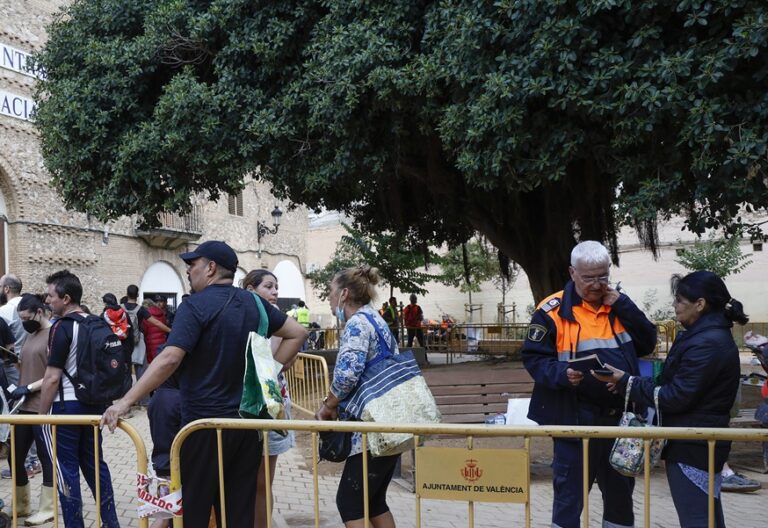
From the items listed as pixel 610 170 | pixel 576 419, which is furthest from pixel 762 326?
pixel 576 419

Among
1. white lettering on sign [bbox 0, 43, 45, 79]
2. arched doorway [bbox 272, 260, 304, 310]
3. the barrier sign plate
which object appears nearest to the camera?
the barrier sign plate

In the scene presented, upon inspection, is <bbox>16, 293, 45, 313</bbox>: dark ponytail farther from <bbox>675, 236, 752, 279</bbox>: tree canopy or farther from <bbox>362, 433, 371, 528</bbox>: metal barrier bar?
<bbox>675, 236, 752, 279</bbox>: tree canopy

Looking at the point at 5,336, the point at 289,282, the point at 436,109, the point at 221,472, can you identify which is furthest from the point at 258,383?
the point at 289,282

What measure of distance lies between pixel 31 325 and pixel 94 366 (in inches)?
46.4

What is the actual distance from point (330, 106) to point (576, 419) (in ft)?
19.1

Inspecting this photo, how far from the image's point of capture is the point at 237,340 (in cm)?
350

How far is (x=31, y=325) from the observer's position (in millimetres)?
5441

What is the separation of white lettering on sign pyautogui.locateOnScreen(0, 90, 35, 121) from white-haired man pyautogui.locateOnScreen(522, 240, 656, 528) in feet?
52.0

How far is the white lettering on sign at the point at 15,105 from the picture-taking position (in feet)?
52.9

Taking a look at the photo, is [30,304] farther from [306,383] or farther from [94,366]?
[306,383]

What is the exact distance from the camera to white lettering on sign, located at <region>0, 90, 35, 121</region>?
52.9ft

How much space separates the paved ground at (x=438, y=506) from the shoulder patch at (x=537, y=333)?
2.17 metres

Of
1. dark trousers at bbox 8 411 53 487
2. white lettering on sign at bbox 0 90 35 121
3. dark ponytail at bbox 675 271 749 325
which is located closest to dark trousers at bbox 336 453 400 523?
dark ponytail at bbox 675 271 749 325

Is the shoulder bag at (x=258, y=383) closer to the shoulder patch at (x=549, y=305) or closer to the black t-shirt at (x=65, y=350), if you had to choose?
the shoulder patch at (x=549, y=305)
